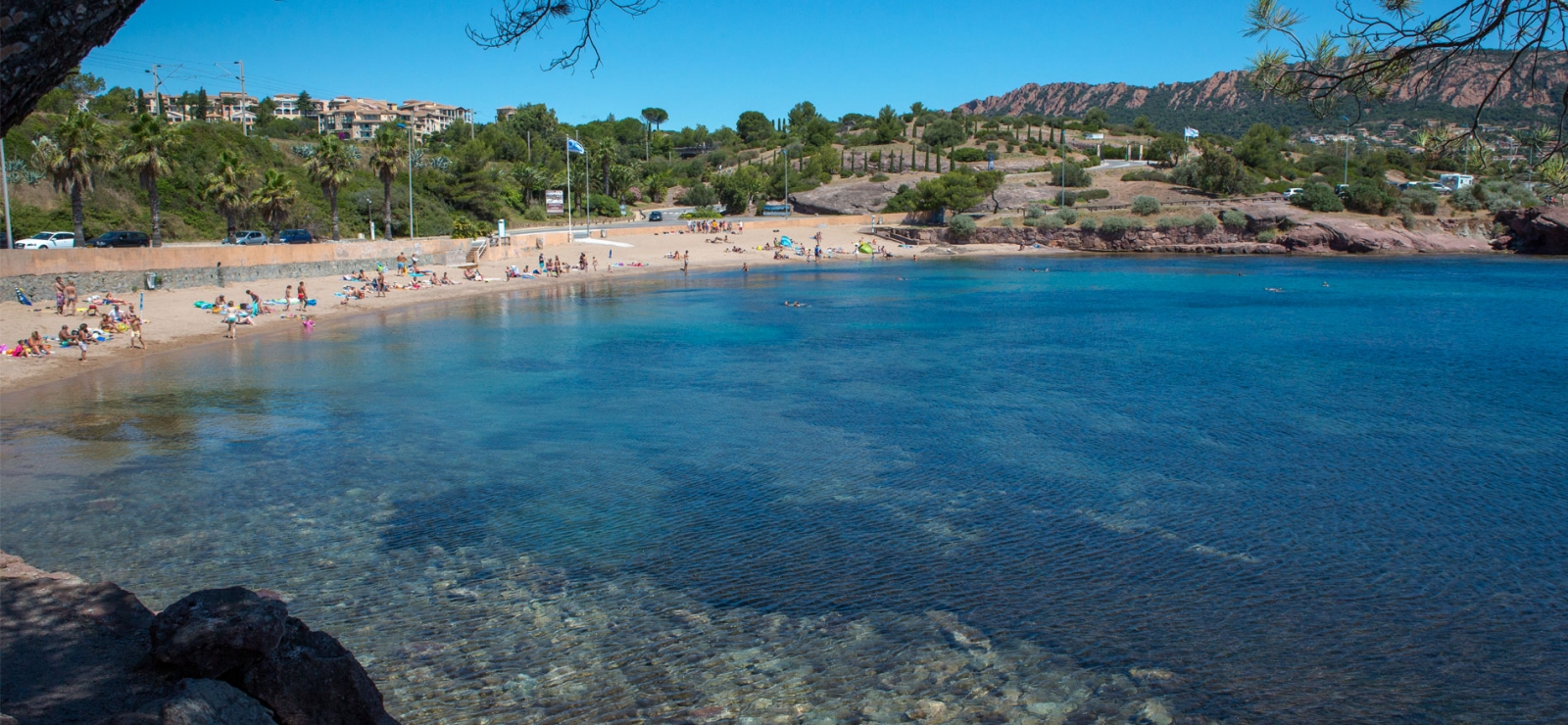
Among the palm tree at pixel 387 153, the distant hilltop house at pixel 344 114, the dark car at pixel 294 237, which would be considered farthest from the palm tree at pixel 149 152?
the distant hilltop house at pixel 344 114

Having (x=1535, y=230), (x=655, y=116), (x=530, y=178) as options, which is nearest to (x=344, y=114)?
(x=655, y=116)

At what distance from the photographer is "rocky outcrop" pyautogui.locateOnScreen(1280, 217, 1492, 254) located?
7231 cm

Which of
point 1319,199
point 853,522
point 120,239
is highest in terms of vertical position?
point 1319,199

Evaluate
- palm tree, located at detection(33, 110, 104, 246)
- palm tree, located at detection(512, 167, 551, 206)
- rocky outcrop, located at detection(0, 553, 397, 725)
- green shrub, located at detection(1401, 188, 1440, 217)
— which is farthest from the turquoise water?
green shrub, located at detection(1401, 188, 1440, 217)

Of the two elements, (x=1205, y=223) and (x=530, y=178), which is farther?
(x=530, y=178)

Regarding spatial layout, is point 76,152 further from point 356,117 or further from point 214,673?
point 356,117

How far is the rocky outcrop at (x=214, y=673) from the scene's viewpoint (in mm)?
5355

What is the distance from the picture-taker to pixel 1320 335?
106ft

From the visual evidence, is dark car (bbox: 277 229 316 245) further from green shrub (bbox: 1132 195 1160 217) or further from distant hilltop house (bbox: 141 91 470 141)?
distant hilltop house (bbox: 141 91 470 141)

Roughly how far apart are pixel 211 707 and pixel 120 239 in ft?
154

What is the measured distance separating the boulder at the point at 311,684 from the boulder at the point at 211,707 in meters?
0.19

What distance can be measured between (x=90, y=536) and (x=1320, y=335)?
32666mm

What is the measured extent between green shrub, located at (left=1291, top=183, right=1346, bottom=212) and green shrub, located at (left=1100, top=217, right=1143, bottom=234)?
12.4 meters

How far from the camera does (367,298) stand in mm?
39250
